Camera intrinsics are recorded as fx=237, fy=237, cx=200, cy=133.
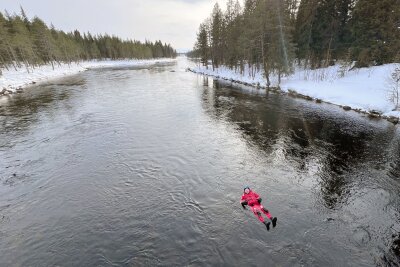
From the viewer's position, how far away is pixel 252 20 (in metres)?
42.9

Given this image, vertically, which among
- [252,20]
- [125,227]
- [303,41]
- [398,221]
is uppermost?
[252,20]

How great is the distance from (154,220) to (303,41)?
52.1 m

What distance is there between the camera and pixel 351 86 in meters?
35.7

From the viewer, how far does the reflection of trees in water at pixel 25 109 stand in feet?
79.8

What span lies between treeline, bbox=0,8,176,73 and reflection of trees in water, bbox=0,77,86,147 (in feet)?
137

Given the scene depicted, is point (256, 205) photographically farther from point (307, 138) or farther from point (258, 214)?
point (307, 138)

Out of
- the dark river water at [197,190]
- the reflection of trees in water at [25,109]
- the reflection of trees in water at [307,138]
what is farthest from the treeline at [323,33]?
the reflection of trees in water at [25,109]

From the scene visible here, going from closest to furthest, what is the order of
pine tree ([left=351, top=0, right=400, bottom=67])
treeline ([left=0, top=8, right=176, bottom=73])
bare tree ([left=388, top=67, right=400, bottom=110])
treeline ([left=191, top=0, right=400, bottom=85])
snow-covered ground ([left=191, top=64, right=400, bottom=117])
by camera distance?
bare tree ([left=388, top=67, right=400, bottom=110]), snow-covered ground ([left=191, top=64, right=400, bottom=117]), pine tree ([left=351, top=0, right=400, bottom=67]), treeline ([left=191, top=0, right=400, bottom=85]), treeline ([left=0, top=8, right=176, bottom=73])

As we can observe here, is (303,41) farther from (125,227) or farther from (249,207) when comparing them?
(125,227)

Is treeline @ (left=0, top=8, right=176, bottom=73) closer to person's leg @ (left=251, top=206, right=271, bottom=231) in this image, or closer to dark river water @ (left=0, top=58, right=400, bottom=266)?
dark river water @ (left=0, top=58, right=400, bottom=266)

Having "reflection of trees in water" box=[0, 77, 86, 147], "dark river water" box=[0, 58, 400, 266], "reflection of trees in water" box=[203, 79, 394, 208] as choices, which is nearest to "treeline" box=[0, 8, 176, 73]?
"reflection of trees in water" box=[0, 77, 86, 147]

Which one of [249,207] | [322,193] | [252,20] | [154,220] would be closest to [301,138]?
[322,193]

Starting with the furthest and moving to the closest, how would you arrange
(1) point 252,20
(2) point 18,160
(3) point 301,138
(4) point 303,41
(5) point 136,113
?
(4) point 303,41
(1) point 252,20
(5) point 136,113
(3) point 301,138
(2) point 18,160

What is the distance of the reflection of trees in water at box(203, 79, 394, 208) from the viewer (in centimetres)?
1491
